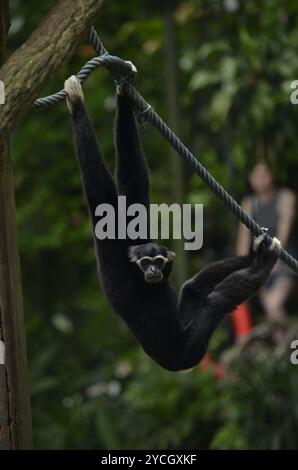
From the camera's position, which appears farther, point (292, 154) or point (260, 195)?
point (292, 154)

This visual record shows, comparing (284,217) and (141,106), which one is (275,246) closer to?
(141,106)

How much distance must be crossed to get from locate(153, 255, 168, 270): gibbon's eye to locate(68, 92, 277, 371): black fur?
0.05 meters

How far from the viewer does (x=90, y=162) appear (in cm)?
601

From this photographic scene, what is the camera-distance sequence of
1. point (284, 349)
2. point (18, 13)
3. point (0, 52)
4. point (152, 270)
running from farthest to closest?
point (18, 13) → point (284, 349) → point (152, 270) → point (0, 52)

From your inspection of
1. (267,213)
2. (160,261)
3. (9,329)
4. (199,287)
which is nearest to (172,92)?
(267,213)

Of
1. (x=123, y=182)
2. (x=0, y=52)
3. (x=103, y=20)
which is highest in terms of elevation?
(x=103, y=20)

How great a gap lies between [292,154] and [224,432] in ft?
10.8

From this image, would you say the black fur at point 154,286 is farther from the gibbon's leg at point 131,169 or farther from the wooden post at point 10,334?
the wooden post at point 10,334

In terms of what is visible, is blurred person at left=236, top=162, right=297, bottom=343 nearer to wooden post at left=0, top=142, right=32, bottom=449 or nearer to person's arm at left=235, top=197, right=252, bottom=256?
person's arm at left=235, top=197, right=252, bottom=256

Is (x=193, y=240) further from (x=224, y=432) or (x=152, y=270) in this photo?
(x=152, y=270)

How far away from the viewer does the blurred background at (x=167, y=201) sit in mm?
10273

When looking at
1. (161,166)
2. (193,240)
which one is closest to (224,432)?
(193,240)

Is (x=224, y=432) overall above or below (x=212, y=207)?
below

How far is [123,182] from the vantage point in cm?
661
